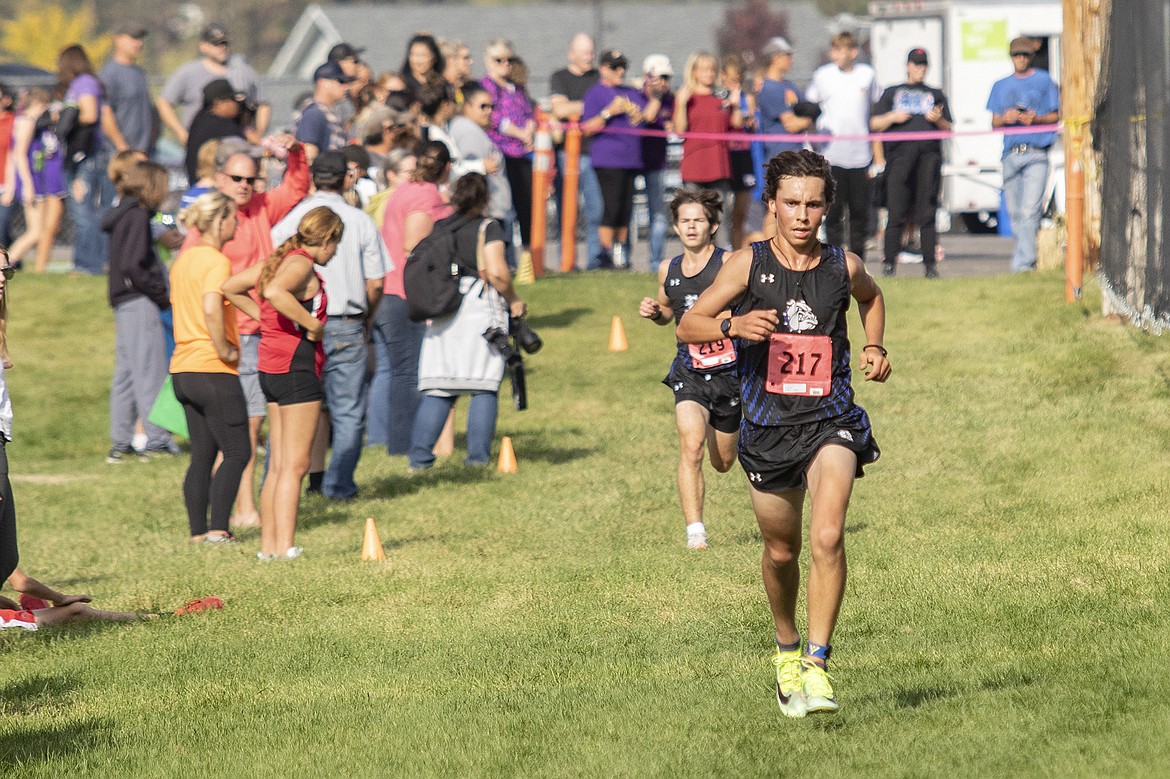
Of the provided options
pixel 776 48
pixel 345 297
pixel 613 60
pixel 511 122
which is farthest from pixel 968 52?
pixel 345 297

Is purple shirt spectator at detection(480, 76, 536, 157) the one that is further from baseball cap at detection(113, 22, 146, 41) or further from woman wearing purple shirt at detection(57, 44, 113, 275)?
woman wearing purple shirt at detection(57, 44, 113, 275)

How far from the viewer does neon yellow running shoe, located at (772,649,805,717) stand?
5883mm

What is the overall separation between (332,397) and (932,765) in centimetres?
645

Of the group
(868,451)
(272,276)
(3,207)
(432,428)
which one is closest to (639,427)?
(432,428)

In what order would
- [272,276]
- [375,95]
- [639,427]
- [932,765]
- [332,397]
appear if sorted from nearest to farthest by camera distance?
[932,765] → [272,276] → [332,397] → [639,427] → [375,95]

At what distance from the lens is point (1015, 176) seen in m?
17.1

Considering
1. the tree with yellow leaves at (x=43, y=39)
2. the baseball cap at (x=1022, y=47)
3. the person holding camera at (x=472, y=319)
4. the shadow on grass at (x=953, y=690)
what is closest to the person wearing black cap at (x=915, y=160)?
the baseball cap at (x=1022, y=47)

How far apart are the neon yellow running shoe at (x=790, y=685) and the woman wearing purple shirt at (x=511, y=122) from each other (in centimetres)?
1228

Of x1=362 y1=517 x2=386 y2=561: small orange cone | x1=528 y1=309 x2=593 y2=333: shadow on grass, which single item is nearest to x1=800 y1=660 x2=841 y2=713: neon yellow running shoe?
x1=362 y1=517 x2=386 y2=561: small orange cone

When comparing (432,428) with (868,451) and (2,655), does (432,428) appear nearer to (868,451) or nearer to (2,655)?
(2,655)

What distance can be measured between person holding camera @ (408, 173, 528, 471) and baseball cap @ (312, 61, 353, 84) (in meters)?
4.63

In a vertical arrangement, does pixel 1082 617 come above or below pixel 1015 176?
below

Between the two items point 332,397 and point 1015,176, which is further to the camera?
point 1015,176

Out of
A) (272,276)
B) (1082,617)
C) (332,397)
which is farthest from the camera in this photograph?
(332,397)
